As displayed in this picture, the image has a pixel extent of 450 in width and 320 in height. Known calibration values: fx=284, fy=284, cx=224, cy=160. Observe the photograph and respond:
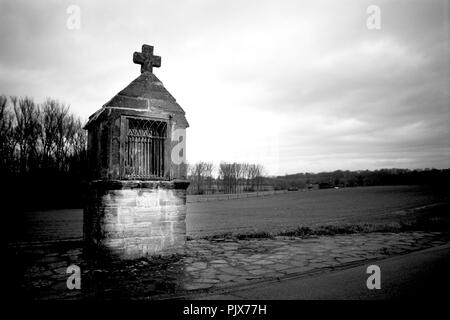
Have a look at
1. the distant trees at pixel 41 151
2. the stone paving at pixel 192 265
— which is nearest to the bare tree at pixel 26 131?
the distant trees at pixel 41 151

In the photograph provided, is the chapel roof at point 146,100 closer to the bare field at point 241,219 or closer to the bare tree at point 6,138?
the bare field at point 241,219

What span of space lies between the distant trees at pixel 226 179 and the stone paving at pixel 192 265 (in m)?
93.8

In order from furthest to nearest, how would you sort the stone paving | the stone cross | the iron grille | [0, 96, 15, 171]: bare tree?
[0, 96, 15, 171]: bare tree
the stone cross
the iron grille
the stone paving

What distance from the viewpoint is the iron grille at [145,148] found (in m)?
7.38

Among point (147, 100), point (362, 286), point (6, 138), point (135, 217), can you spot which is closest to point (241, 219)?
point (135, 217)

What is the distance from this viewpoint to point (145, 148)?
774cm

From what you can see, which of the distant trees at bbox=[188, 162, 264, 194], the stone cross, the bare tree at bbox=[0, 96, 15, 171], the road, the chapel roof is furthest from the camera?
the distant trees at bbox=[188, 162, 264, 194]

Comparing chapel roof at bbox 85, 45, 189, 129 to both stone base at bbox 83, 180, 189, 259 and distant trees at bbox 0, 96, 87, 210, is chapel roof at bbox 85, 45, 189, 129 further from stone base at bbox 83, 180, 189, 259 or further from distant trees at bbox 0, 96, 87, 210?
distant trees at bbox 0, 96, 87, 210

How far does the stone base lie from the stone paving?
1.09 feet

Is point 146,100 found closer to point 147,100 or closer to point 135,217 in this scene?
point 147,100

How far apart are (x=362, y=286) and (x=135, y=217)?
16.5 ft

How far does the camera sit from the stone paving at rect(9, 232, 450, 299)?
16.5ft

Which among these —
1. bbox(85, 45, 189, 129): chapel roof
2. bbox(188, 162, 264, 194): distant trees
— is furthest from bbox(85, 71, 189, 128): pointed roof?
bbox(188, 162, 264, 194): distant trees
